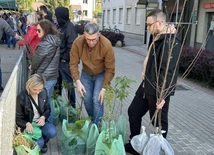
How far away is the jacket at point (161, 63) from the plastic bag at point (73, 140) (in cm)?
98

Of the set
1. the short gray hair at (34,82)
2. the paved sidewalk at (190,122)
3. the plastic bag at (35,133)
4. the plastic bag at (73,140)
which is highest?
the short gray hair at (34,82)

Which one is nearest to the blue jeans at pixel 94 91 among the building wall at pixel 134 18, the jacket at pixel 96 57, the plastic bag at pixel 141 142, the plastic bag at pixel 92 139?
the jacket at pixel 96 57

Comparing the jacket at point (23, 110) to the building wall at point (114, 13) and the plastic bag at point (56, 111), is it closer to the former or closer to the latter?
the plastic bag at point (56, 111)

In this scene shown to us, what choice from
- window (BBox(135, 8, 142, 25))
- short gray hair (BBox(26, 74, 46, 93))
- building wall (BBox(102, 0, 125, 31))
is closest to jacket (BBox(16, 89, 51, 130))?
short gray hair (BBox(26, 74, 46, 93))

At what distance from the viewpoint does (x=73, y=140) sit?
12.4ft

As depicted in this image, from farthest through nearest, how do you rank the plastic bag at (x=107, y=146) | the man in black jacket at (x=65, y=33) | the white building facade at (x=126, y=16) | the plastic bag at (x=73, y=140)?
the white building facade at (x=126, y=16), the man in black jacket at (x=65, y=33), the plastic bag at (x=73, y=140), the plastic bag at (x=107, y=146)

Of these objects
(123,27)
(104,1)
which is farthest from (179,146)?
(104,1)

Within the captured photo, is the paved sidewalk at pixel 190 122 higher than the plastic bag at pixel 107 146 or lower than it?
lower

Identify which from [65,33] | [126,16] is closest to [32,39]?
[65,33]

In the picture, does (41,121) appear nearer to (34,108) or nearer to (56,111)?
(34,108)

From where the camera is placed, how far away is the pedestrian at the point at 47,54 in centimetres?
410

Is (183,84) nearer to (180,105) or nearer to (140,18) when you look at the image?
(180,105)

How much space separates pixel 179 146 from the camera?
4.35 meters

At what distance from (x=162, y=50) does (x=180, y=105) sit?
351cm
